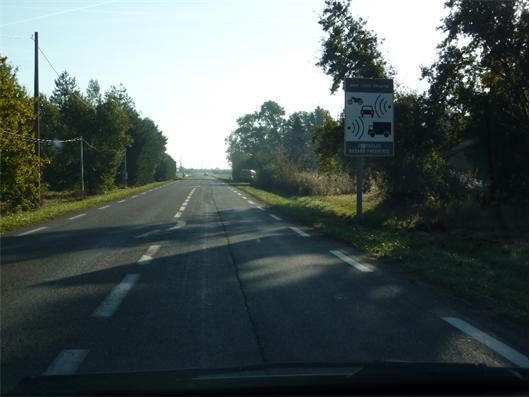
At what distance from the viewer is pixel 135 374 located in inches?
121

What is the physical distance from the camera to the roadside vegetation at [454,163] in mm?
8922

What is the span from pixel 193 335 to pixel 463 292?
11.9 feet

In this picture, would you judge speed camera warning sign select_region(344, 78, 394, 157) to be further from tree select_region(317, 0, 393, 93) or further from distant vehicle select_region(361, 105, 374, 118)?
tree select_region(317, 0, 393, 93)

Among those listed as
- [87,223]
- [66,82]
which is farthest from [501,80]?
[66,82]

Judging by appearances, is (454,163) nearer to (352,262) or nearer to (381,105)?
(381,105)

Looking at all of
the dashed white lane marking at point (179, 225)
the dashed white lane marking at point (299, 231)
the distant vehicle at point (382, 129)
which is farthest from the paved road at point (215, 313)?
the distant vehicle at point (382, 129)

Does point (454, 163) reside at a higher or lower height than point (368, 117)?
lower

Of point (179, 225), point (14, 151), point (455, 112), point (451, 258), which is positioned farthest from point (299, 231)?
point (14, 151)

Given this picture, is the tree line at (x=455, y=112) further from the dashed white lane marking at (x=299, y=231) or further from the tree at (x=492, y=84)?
the dashed white lane marking at (x=299, y=231)

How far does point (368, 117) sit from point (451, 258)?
686cm

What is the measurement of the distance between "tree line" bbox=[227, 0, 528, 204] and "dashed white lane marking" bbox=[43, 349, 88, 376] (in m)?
13.0

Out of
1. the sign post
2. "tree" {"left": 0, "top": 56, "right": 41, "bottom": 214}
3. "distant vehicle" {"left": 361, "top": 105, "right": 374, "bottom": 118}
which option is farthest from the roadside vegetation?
"tree" {"left": 0, "top": 56, "right": 41, "bottom": 214}

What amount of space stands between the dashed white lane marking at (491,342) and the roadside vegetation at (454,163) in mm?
698

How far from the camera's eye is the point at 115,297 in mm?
6266
